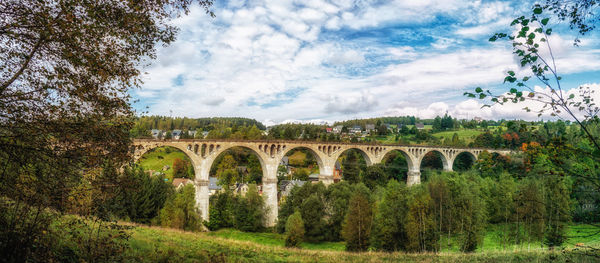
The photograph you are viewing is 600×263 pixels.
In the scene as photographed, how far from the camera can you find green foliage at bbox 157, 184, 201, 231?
23.0 metres

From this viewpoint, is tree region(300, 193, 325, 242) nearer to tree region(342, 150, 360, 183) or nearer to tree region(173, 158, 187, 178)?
tree region(342, 150, 360, 183)

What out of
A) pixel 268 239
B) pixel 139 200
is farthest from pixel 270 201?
pixel 139 200

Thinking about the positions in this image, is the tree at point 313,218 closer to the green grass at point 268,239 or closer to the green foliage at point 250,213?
the green grass at point 268,239

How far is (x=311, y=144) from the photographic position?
34344mm

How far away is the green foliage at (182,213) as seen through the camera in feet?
75.6

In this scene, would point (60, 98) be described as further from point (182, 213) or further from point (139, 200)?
point (139, 200)

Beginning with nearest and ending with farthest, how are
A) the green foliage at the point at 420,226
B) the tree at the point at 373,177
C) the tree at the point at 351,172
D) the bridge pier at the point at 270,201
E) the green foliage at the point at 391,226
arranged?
the green foliage at the point at 420,226 < the green foliage at the point at 391,226 < the bridge pier at the point at 270,201 < the tree at the point at 373,177 < the tree at the point at 351,172

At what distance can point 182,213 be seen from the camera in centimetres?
2320

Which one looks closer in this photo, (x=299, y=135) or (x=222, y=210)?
(x=222, y=210)

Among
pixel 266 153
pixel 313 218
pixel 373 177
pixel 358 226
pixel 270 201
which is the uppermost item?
pixel 266 153

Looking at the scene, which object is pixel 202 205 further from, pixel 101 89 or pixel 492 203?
pixel 492 203

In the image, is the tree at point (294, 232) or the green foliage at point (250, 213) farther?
the green foliage at point (250, 213)

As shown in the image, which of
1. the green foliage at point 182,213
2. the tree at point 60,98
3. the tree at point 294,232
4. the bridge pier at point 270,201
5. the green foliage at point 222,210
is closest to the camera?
the tree at point 60,98

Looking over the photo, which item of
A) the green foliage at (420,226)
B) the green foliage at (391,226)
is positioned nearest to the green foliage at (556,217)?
the green foliage at (420,226)
